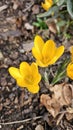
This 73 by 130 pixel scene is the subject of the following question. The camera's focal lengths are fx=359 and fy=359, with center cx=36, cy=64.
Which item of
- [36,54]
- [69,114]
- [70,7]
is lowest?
[69,114]

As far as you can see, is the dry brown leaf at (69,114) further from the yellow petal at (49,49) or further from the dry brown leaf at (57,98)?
the yellow petal at (49,49)

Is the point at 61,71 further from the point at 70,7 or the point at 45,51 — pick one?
the point at 70,7

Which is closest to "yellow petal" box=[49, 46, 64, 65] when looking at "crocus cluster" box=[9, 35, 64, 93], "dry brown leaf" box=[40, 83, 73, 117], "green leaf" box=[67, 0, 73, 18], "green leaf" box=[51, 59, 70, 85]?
"crocus cluster" box=[9, 35, 64, 93]

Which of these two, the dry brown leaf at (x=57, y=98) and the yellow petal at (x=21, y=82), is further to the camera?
the dry brown leaf at (x=57, y=98)

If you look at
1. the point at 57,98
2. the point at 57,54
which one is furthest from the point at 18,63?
the point at 57,54

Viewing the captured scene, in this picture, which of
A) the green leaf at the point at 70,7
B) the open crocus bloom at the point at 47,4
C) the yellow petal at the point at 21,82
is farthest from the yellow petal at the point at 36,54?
the open crocus bloom at the point at 47,4

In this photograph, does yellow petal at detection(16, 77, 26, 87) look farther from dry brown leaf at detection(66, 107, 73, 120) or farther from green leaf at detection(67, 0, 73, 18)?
green leaf at detection(67, 0, 73, 18)

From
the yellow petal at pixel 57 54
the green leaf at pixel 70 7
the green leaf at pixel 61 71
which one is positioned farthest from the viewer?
the green leaf at pixel 70 7
